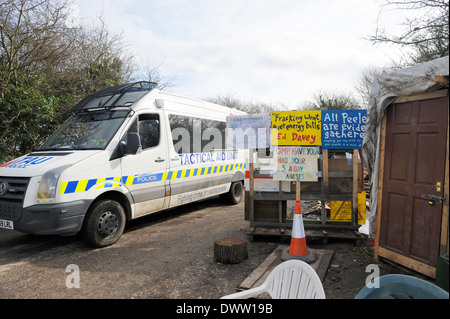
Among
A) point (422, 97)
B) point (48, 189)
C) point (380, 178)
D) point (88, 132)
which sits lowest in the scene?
point (48, 189)

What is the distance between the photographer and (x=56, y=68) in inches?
357

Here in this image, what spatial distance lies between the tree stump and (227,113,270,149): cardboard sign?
1681 mm

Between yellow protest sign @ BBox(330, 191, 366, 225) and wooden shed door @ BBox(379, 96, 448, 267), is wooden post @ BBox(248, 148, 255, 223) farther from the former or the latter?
wooden shed door @ BBox(379, 96, 448, 267)

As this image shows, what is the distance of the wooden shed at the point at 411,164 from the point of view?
3.33m

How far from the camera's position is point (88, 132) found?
5.29 metres

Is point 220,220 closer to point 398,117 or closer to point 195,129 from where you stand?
point 195,129

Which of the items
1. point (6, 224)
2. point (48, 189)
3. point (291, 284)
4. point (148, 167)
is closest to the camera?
point (291, 284)

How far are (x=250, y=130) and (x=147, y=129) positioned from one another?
186 centimetres

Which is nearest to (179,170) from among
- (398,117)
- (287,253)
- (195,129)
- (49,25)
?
(195,129)

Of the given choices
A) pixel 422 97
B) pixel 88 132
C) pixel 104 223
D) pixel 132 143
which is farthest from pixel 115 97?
pixel 422 97

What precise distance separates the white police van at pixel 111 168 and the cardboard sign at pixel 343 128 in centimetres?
289

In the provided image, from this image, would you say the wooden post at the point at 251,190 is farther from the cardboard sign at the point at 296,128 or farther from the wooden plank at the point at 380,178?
the wooden plank at the point at 380,178

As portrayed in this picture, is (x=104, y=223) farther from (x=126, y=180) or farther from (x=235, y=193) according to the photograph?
(x=235, y=193)
